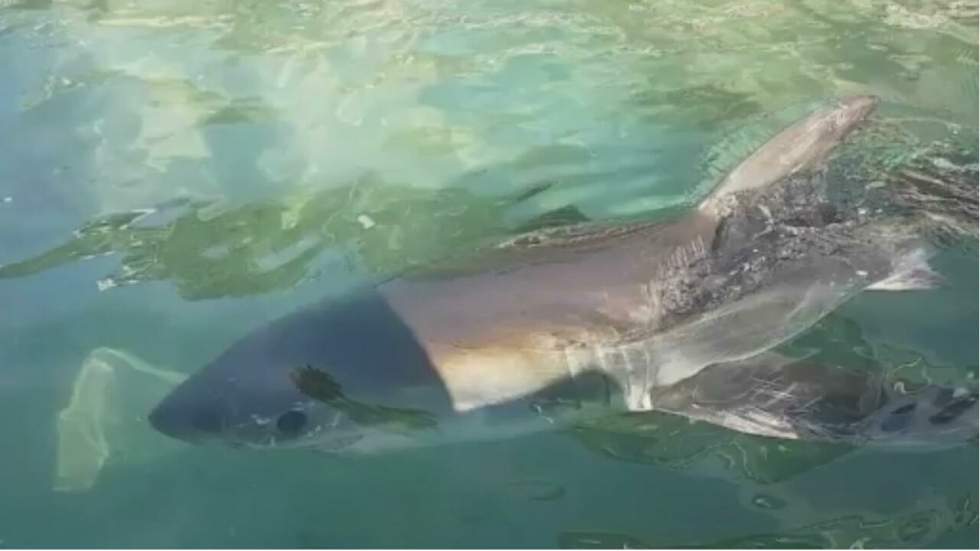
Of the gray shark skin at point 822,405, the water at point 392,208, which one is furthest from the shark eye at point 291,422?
the gray shark skin at point 822,405

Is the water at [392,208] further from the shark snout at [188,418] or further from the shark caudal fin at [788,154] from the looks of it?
the shark caudal fin at [788,154]

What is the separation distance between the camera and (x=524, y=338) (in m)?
4.06

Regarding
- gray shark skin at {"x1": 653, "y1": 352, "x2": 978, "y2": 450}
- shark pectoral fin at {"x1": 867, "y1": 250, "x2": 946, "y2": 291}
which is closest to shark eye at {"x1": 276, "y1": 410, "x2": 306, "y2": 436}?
gray shark skin at {"x1": 653, "y1": 352, "x2": 978, "y2": 450}

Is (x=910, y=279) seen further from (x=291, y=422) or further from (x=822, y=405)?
(x=291, y=422)

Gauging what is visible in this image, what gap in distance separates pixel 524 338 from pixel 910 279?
56.7 inches

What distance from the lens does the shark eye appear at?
13.0 ft

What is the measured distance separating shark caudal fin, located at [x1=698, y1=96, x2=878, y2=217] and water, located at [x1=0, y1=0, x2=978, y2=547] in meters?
0.56

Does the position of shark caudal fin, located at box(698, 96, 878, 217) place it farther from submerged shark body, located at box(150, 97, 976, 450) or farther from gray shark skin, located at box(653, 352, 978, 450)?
gray shark skin, located at box(653, 352, 978, 450)

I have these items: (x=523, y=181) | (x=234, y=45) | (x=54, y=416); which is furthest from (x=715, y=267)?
(x=234, y=45)

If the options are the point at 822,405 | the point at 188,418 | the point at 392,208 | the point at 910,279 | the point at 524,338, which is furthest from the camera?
the point at 392,208

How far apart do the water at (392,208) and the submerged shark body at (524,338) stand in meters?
0.12

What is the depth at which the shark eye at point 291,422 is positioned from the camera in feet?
13.0

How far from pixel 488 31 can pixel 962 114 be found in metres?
3.18

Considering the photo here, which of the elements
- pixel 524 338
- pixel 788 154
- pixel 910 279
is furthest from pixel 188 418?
pixel 910 279
